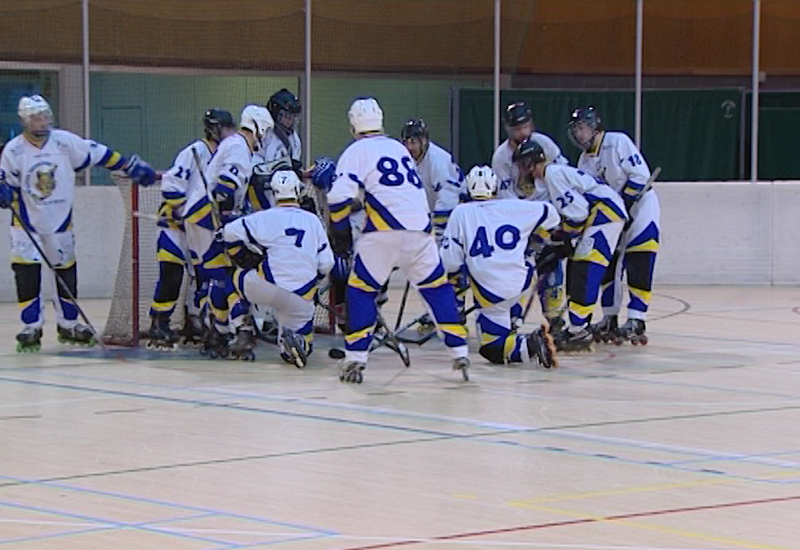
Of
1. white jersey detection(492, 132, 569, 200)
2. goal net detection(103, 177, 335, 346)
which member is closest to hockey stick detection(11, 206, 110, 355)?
goal net detection(103, 177, 335, 346)

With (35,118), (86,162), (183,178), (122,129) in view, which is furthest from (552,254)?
(122,129)

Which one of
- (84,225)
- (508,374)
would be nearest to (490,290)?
(508,374)

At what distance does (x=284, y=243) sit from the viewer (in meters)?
11.5

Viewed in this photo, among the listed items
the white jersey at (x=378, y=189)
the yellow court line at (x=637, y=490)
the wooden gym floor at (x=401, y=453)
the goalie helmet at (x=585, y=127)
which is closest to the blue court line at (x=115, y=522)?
the wooden gym floor at (x=401, y=453)

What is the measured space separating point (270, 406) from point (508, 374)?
2054mm

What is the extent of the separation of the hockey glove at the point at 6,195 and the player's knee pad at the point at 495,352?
11.8ft

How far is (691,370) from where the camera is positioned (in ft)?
38.1

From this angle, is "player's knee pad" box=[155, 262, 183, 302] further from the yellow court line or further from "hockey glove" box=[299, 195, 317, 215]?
the yellow court line

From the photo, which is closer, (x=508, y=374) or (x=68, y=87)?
(x=508, y=374)

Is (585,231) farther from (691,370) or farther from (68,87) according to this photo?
(68,87)

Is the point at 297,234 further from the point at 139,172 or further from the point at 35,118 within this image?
the point at 35,118

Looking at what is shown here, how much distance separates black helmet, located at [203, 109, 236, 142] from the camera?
41.6ft

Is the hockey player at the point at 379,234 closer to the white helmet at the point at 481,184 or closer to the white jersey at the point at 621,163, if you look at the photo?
the white helmet at the point at 481,184

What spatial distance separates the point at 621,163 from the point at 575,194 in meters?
0.91
